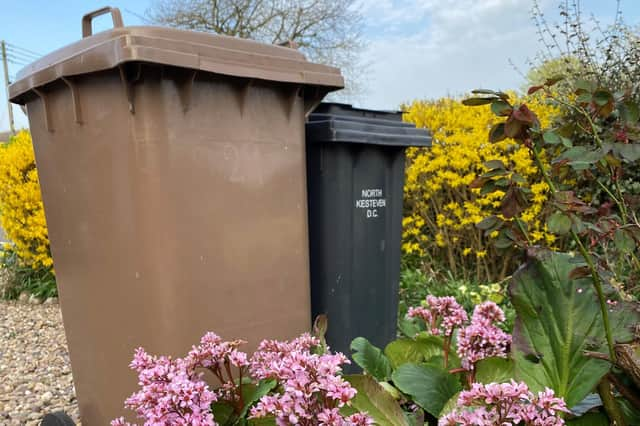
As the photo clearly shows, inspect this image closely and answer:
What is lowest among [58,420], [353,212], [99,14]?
[58,420]

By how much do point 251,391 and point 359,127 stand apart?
4.03 feet

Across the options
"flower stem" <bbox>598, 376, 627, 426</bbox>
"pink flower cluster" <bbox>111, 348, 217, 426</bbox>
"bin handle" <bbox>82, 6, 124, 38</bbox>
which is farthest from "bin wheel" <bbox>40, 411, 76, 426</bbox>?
"flower stem" <bbox>598, 376, 627, 426</bbox>

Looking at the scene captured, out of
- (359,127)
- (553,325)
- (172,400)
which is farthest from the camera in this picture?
(359,127)

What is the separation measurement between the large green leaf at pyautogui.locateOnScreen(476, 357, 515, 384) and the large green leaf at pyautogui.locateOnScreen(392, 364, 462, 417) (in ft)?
0.22

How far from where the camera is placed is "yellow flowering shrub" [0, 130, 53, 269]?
5508 mm

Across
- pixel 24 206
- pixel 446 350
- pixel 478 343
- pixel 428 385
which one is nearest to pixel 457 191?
pixel 446 350

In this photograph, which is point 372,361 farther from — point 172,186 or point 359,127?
point 359,127

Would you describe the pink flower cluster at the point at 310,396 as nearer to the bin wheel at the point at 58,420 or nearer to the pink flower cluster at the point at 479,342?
the pink flower cluster at the point at 479,342

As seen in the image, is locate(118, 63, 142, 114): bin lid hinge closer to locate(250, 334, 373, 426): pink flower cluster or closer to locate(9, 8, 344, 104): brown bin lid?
locate(9, 8, 344, 104): brown bin lid

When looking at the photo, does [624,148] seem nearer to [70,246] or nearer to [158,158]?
[158,158]

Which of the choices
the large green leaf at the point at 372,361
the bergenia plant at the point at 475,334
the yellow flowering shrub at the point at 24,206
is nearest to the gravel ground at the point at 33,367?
the yellow flowering shrub at the point at 24,206

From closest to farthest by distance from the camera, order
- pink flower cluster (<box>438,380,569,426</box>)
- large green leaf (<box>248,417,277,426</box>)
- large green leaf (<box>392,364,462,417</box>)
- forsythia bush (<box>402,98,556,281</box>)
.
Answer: pink flower cluster (<box>438,380,569,426</box>), large green leaf (<box>248,417,277,426</box>), large green leaf (<box>392,364,462,417</box>), forsythia bush (<box>402,98,556,281</box>)

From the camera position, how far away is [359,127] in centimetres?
214

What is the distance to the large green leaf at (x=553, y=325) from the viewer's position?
123 centimetres
